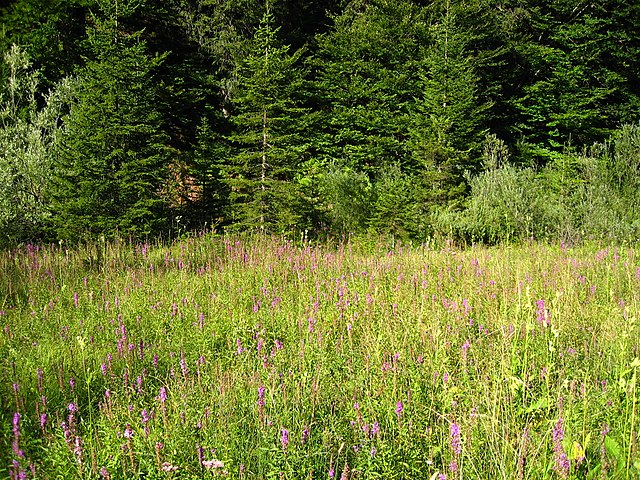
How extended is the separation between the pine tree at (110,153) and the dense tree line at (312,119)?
4cm

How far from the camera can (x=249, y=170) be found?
33.7ft

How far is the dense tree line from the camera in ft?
32.2

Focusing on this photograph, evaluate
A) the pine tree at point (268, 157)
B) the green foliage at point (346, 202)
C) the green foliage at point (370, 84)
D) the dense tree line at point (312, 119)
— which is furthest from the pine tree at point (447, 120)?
the pine tree at point (268, 157)

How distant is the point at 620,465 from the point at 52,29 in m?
14.5

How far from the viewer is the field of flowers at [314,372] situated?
6.97 feet

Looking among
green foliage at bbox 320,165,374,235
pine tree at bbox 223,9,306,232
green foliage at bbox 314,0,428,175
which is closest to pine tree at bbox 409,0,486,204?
green foliage at bbox 314,0,428,175

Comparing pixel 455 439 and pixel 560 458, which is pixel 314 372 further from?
pixel 560 458

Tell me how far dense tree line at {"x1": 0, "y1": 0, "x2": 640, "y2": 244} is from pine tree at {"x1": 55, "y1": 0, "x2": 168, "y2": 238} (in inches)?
1.6

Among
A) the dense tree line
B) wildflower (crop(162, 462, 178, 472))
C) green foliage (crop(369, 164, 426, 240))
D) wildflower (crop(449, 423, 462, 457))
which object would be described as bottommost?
wildflower (crop(162, 462, 178, 472))

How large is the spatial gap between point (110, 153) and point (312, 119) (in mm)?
6399

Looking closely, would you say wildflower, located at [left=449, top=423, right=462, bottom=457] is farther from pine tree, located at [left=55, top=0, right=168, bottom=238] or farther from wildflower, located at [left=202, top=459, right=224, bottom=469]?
pine tree, located at [left=55, top=0, right=168, bottom=238]

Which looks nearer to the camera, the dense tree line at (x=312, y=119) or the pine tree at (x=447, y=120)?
the dense tree line at (x=312, y=119)

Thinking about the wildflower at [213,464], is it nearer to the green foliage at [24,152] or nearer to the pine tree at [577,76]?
the green foliage at [24,152]

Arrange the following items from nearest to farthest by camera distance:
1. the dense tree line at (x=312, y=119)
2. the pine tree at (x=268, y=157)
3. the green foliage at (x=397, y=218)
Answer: the dense tree line at (x=312, y=119)
the pine tree at (x=268, y=157)
the green foliage at (x=397, y=218)
